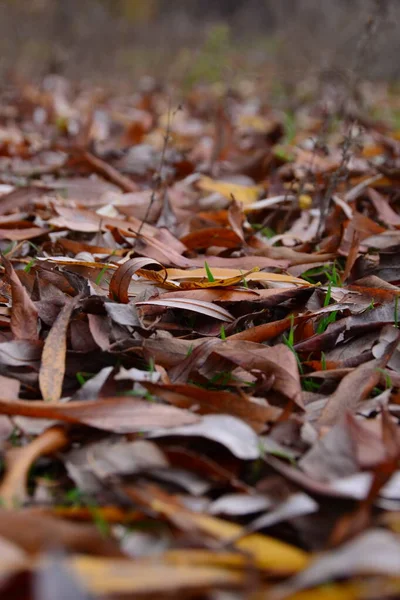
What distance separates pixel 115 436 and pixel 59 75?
5.13m

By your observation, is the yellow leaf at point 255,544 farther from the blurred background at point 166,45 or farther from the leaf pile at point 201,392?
the blurred background at point 166,45

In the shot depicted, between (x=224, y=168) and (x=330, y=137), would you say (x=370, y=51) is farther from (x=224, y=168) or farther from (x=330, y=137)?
(x=330, y=137)

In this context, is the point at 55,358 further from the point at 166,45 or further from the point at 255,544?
the point at 166,45

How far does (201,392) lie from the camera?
1.21m

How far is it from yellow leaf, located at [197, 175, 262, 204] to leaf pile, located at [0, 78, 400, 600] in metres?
0.02

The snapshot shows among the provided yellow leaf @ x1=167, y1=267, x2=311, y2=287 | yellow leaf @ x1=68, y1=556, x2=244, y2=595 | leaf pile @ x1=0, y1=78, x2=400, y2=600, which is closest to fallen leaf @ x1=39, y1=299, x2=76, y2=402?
leaf pile @ x1=0, y1=78, x2=400, y2=600

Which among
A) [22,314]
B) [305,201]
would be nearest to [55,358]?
[22,314]

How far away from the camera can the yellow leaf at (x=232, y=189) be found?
2424mm

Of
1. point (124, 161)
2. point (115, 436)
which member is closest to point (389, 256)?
point (115, 436)

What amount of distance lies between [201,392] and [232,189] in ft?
4.58

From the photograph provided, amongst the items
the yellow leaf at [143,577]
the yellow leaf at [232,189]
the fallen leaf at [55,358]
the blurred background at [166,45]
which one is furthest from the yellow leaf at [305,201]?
the blurred background at [166,45]

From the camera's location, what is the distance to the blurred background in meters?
6.21

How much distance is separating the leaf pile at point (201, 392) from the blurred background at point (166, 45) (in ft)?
11.0

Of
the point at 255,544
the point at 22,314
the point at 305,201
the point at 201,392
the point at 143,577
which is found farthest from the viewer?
the point at 305,201
